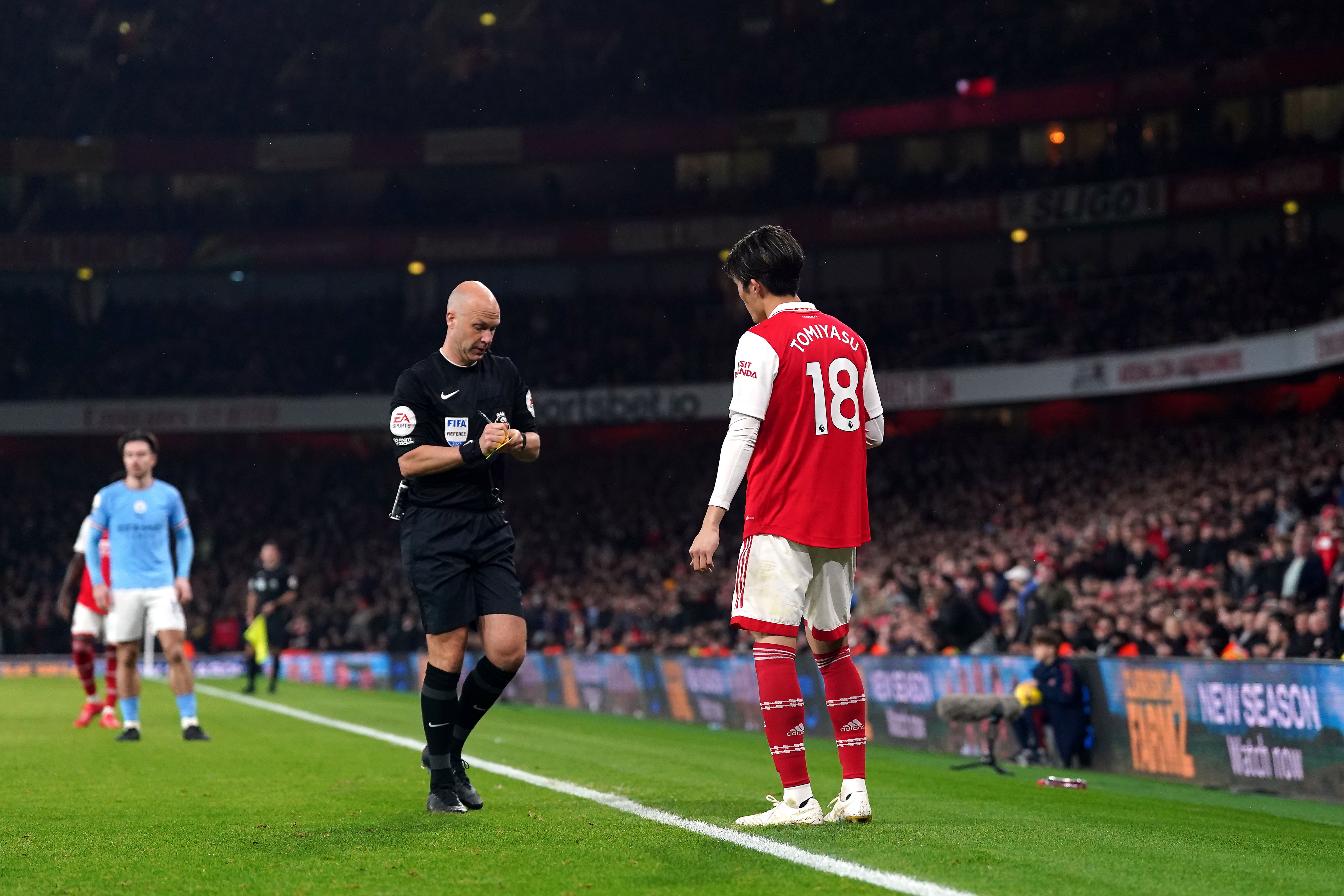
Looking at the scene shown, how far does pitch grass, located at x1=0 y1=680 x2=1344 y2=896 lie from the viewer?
4.80 meters

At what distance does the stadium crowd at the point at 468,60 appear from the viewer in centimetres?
4384

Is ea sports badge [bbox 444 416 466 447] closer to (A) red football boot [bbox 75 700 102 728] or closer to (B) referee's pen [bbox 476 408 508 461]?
(B) referee's pen [bbox 476 408 508 461]

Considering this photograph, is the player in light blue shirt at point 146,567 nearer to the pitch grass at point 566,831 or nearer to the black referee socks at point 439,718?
the pitch grass at point 566,831

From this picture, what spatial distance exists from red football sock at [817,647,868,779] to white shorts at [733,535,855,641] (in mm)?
138

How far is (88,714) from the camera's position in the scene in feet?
46.5

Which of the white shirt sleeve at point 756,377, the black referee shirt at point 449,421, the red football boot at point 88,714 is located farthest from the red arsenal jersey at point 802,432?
the red football boot at point 88,714

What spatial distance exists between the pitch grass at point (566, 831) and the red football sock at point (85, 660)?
10.0 ft

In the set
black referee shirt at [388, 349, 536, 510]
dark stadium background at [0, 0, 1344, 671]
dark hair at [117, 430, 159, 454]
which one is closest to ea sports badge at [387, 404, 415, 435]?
black referee shirt at [388, 349, 536, 510]

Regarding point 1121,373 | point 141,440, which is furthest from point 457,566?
point 1121,373

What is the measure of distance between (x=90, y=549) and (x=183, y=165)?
36210 mm

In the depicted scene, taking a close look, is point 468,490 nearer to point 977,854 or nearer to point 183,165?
point 977,854

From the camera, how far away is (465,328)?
22.3 feet

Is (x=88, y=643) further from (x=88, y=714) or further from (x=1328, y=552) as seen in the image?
(x=1328, y=552)

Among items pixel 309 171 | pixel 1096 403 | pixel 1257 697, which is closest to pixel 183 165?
pixel 309 171
